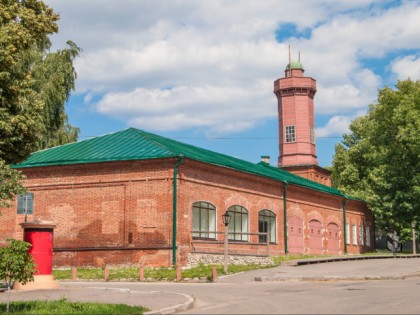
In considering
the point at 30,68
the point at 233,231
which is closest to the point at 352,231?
the point at 233,231

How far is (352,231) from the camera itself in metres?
48.2

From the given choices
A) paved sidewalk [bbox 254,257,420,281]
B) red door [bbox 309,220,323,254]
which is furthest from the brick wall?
red door [bbox 309,220,323,254]

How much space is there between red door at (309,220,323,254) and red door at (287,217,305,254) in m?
1.54

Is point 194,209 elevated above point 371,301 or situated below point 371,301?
above

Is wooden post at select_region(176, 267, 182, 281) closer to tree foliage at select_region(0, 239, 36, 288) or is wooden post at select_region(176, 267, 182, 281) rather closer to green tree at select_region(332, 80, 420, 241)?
tree foliage at select_region(0, 239, 36, 288)

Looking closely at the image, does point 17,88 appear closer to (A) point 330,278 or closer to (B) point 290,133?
(A) point 330,278

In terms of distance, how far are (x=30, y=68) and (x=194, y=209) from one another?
64.3ft

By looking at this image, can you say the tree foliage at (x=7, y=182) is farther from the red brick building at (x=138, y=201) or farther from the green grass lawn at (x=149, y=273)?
the red brick building at (x=138, y=201)

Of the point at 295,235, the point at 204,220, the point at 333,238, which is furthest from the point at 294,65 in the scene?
the point at 204,220

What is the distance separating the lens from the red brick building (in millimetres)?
27453

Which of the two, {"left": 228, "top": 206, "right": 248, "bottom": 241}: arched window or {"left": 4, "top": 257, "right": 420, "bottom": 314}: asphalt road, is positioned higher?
{"left": 228, "top": 206, "right": 248, "bottom": 241}: arched window

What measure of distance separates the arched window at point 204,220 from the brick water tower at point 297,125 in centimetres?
3191

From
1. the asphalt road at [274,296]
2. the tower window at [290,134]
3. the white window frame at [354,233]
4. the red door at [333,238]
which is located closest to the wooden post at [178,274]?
the asphalt road at [274,296]

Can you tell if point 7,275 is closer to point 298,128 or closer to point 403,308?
point 403,308
